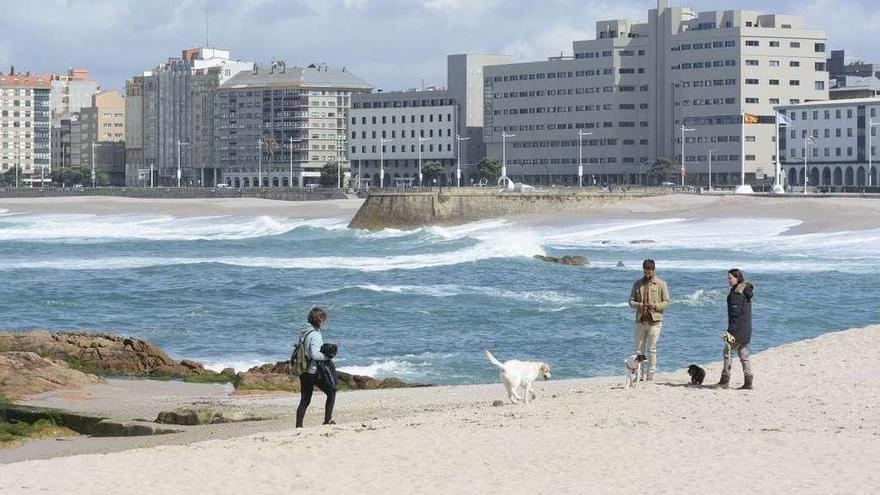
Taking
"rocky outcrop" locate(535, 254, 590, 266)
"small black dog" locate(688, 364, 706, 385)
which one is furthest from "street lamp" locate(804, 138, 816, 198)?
"small black dog" locate(688, 364, 706, 385)

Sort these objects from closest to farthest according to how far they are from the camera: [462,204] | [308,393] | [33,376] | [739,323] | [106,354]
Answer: [308,393]
[739,323]
[33,376]
[106,354]
[462,204]

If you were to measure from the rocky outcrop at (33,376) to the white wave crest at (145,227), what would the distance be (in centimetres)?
7198

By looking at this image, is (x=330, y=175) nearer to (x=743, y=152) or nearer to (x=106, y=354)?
(x=743, y=152)

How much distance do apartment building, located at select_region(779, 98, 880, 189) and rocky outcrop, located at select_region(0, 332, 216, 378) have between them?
10779 centimetres

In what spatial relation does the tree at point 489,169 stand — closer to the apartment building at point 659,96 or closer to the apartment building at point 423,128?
the apartment building at point 659,96

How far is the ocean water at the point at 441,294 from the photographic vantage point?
105 ft

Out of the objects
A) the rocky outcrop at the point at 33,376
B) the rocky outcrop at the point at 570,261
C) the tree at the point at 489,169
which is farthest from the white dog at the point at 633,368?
the tree at the point at 489,169

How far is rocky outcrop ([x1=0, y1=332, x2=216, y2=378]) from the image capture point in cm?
2710

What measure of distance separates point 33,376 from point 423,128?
15852cm

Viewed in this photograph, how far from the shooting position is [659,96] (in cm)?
15200

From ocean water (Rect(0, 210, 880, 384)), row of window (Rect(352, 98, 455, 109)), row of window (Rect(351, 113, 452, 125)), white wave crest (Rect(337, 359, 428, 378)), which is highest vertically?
row of window (Rect(352, 98, 455, 109))

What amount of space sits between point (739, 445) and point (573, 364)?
13565mm

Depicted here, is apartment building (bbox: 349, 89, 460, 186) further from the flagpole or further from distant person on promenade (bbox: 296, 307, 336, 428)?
distant person on promenade (bbox: 296, 307, 336, 428)

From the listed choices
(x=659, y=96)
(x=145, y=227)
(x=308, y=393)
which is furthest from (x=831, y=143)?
(x=308, y=393)
